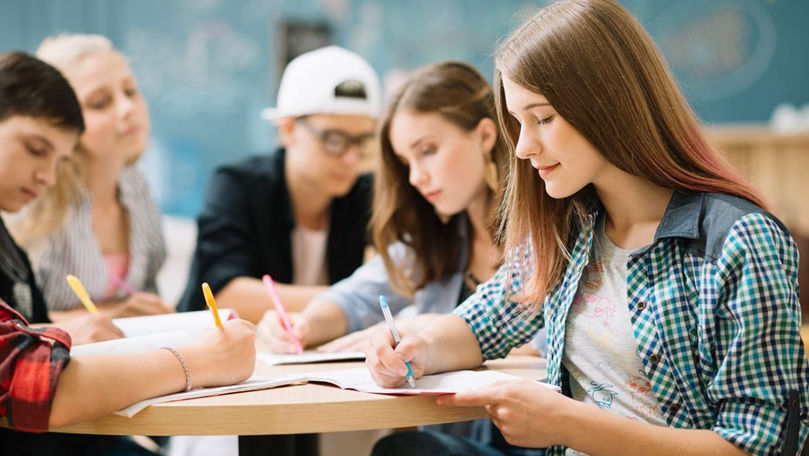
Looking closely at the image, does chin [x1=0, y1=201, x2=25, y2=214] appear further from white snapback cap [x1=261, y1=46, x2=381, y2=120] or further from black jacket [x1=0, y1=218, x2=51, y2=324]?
white snapback cap [x1=261, y1=46, x2=381, y2=120]

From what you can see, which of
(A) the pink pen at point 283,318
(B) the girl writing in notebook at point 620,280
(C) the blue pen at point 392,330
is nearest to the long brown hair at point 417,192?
(A) the pink pen at point 283,318

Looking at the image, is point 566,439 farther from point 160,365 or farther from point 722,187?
point 160,365

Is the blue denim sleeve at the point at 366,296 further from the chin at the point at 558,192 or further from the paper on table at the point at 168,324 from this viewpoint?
the chin at the point at 558,192

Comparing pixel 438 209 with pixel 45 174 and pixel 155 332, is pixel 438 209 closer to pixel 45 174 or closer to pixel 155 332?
pixel 155 332

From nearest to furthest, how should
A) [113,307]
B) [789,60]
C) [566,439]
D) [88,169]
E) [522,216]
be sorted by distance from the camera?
1. [566,439]
2. [522,216]
3. [113,307]
4. [88,169]
5. [789,60]

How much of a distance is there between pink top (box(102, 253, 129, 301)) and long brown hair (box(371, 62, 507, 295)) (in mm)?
834

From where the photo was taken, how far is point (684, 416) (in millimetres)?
1156

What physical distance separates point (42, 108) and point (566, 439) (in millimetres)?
1237

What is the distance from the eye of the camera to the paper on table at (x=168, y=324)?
1490 millimetres

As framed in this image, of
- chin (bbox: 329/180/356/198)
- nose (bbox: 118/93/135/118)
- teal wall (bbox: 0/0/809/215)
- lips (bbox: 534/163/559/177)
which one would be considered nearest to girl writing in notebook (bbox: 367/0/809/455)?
lips (bbox: 534/163/559/177)

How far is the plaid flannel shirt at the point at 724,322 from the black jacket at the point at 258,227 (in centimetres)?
140

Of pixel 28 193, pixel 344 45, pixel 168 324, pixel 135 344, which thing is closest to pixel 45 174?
pixel 28 193

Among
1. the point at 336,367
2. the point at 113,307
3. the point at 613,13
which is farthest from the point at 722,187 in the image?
the point at 113,307

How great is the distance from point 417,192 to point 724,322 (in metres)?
0.99
